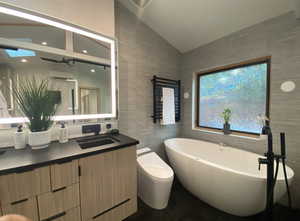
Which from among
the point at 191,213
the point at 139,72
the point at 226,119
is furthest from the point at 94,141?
the point at 226,119

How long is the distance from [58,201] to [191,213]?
4.66ft

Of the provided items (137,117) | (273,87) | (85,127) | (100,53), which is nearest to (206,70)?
(273,87)

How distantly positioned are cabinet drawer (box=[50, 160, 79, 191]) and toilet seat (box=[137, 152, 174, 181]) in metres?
0.83

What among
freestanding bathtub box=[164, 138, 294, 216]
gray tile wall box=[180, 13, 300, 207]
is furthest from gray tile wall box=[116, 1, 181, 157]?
gray tile wall box=[180, 13, 300, 207]

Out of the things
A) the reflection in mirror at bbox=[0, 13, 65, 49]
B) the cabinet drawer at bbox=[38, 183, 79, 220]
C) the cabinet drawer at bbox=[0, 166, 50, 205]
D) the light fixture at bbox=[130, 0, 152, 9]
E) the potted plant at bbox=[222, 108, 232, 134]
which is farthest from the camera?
the potted plant at bbox=[222, 108, 232, 134]

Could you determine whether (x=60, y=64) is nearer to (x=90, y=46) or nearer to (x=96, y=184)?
(x=90, y=46)

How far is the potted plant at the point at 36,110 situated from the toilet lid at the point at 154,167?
44.1 inches

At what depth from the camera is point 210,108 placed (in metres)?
2.44

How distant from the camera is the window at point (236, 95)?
184cm

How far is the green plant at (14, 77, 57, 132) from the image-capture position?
1103 millimetres

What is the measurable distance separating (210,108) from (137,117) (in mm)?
1417

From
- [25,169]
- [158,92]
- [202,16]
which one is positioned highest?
[202,16]

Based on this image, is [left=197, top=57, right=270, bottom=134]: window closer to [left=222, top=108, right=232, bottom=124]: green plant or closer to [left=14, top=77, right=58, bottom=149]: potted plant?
[left=222, top=108, right=232, bottom=124]: green plant

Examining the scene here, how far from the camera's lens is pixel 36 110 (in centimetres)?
112
